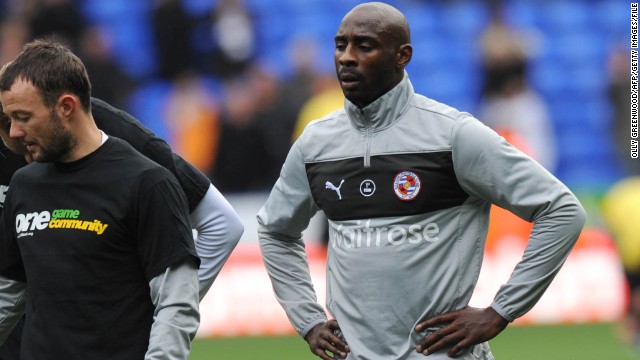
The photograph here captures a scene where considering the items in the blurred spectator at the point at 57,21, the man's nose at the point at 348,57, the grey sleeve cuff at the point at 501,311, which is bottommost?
the grey sleeve cuff at the point at 501,311

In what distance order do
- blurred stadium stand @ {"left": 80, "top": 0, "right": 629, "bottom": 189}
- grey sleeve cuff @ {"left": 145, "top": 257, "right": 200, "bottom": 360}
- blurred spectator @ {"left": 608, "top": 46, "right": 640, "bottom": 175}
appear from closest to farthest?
1. grey sleeve cuff @ {"left": 145, "top": 257, "right": 200, "bottom": 360}
2. blurred spectator @ {"left": 608, "top": 46, "right": 640, "bottom": 175}
3. blurred stadium stand @ {"left": 80, "top": 0, "right": 629, "bottom": 189}

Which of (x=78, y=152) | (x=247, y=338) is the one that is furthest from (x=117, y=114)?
(x=247, y=338)

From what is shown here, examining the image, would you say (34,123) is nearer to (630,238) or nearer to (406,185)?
(406,185)

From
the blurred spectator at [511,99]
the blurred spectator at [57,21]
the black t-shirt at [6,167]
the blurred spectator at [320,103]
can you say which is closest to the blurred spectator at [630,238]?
the blurred spectator at [511,99]

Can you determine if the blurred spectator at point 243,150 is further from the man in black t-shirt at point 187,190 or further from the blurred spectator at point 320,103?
the man in black t-shirt at point 187,190

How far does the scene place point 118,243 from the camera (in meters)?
3.89

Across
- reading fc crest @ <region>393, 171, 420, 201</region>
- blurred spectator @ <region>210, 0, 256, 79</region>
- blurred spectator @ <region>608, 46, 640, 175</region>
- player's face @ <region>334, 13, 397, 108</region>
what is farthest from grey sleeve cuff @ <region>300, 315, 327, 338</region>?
blurred spectator @ <region>608, 46, 640, 175</region>

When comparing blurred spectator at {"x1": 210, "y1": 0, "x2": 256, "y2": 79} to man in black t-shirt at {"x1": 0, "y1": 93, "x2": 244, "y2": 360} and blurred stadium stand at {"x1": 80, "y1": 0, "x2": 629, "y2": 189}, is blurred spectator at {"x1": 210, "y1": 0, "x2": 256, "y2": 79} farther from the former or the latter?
man in black t-shirt at {"x1": 0, "y1": 93, "x2": 244, "y2": 360}

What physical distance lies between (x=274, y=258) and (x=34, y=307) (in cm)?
124

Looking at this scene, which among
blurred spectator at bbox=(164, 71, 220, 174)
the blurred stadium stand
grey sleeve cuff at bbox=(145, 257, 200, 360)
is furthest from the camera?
the blurred stadium stand

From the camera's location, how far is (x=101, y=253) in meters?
3.88

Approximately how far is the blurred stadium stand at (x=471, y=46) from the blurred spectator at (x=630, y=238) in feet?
12.0

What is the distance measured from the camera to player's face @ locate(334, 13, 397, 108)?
4512 mm

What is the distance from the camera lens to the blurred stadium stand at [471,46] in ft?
51.9
